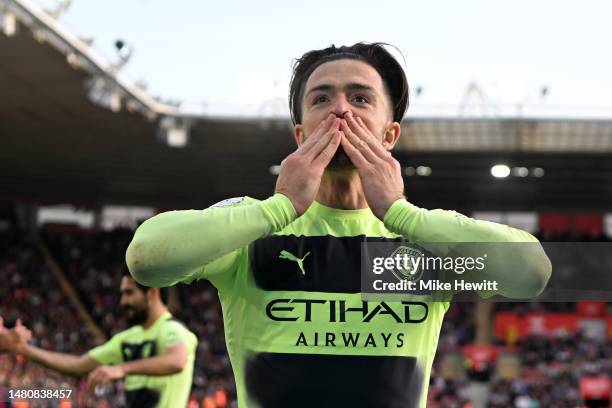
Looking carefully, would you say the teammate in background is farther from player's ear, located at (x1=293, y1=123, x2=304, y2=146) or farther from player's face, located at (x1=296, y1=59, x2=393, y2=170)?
player's face, located at (x1=296, y1=59, x2=393, y2=170)

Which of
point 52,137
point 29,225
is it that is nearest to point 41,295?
point 52,137

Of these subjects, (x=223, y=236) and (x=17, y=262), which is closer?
(x=223, y=236)

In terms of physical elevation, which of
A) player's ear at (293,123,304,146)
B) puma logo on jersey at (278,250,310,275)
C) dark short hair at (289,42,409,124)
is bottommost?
puma logo on jersey at (278,250,310,275)

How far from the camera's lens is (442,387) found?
25.3m

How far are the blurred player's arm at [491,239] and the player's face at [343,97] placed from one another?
0.28m

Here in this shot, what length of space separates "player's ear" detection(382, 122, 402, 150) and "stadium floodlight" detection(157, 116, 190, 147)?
2360 centimetres

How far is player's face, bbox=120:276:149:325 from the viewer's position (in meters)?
6.98

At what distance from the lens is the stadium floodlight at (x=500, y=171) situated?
30859 millimetres

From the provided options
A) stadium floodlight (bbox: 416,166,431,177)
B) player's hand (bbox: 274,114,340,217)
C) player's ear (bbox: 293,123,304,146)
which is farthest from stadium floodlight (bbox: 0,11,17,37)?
stadium floodlight (bbox: 416,166,431,177)

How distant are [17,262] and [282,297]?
34.1 metres

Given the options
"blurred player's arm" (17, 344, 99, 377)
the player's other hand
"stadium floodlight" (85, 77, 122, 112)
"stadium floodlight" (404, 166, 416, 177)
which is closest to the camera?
the player's other hand

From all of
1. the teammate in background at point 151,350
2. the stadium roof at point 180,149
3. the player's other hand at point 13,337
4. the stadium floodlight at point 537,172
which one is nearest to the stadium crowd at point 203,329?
the stadium roof at point 180,149

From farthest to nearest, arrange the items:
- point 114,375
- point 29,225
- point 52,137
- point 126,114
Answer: point 29,225 → point 52,137 → point 126,114 → point 114,375

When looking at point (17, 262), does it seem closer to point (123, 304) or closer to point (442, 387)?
point (442, 387)
